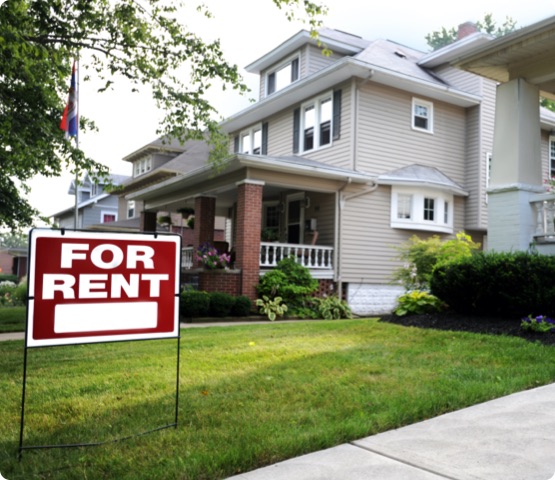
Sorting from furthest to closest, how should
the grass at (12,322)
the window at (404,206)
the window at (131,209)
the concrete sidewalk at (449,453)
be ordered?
the window at (131,209), the window at (404,206), the grass at (12,322), the concrete sidewalk at (449,453)

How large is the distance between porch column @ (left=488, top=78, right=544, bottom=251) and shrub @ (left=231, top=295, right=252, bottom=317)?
570 cm

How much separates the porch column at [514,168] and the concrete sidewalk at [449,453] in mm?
5422

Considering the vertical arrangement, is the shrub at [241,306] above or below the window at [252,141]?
below

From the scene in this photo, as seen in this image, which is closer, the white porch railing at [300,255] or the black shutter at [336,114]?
the white porch railing at [300,255]

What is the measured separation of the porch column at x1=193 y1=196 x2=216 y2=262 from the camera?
15469mm

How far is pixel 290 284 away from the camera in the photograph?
13.2 meters

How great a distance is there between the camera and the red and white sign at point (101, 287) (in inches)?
128

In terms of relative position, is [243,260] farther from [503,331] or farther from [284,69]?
[284,69]

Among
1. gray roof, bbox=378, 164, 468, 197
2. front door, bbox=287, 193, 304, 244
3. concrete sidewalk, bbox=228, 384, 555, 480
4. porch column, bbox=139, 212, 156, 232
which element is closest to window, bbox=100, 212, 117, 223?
porch column, bbox=139, 212, 156, 232

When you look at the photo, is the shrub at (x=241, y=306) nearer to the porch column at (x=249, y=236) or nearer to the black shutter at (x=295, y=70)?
the porch column at (x=249, y=236)

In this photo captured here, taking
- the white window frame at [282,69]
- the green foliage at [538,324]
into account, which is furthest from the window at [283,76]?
the green foliage at [538,324]

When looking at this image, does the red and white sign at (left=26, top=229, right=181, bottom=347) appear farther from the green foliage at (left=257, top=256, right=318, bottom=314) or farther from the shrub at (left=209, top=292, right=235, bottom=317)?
the green foliage at (left=257, top=256, right=318, bottom=314)

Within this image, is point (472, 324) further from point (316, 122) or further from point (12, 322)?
point (316, 122)

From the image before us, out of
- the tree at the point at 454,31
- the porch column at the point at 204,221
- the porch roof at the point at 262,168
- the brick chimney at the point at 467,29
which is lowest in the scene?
the porch column at the point at 204,221
